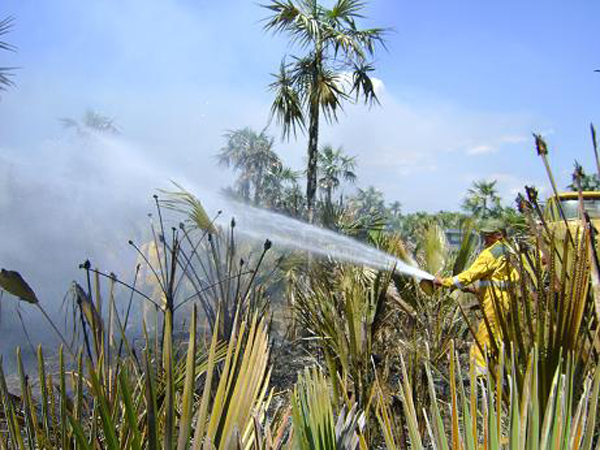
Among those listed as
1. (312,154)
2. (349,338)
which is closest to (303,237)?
(312,154)

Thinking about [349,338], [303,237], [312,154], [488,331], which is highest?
[312,154]

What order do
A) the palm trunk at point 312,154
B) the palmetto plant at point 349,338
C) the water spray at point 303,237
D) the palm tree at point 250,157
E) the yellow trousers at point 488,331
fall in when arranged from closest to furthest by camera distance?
the yellow trousers at point 488,331 → the palmetto plant at point 349,338 → the water spray at point 303,237 → the palm trunk at point 312,154 → the palm tree at point 250,157

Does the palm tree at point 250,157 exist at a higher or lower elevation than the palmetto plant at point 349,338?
higher

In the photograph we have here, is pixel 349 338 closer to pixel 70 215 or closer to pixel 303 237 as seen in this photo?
pixel 303 237

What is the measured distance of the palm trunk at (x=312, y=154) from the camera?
8195 millimetres

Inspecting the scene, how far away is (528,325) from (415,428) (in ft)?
2.41

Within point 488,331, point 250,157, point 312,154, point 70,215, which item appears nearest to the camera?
point 488,331

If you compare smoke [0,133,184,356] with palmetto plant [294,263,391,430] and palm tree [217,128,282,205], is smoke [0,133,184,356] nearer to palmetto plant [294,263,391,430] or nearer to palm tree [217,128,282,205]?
palmetto plant [294,263,391,430]

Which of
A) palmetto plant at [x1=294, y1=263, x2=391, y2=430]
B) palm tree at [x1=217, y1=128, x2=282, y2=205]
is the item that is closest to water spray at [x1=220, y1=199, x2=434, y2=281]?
palmetto plant at [x1=294, y1=263, x2=391, y2=430]

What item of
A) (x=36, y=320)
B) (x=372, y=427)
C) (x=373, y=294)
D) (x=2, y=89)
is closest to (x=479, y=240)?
(x=373, y=294)

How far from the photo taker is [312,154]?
848 centimetres

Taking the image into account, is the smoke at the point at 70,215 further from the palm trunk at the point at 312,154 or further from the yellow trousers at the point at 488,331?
the yellow trousers at the point at 488,331

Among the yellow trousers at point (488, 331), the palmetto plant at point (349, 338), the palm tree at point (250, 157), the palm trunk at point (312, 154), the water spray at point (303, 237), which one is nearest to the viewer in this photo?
the yellow trousers at point (488, 331)

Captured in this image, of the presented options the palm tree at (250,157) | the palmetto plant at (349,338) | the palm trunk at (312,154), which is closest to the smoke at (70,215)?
the palm trunk at (312,154)
